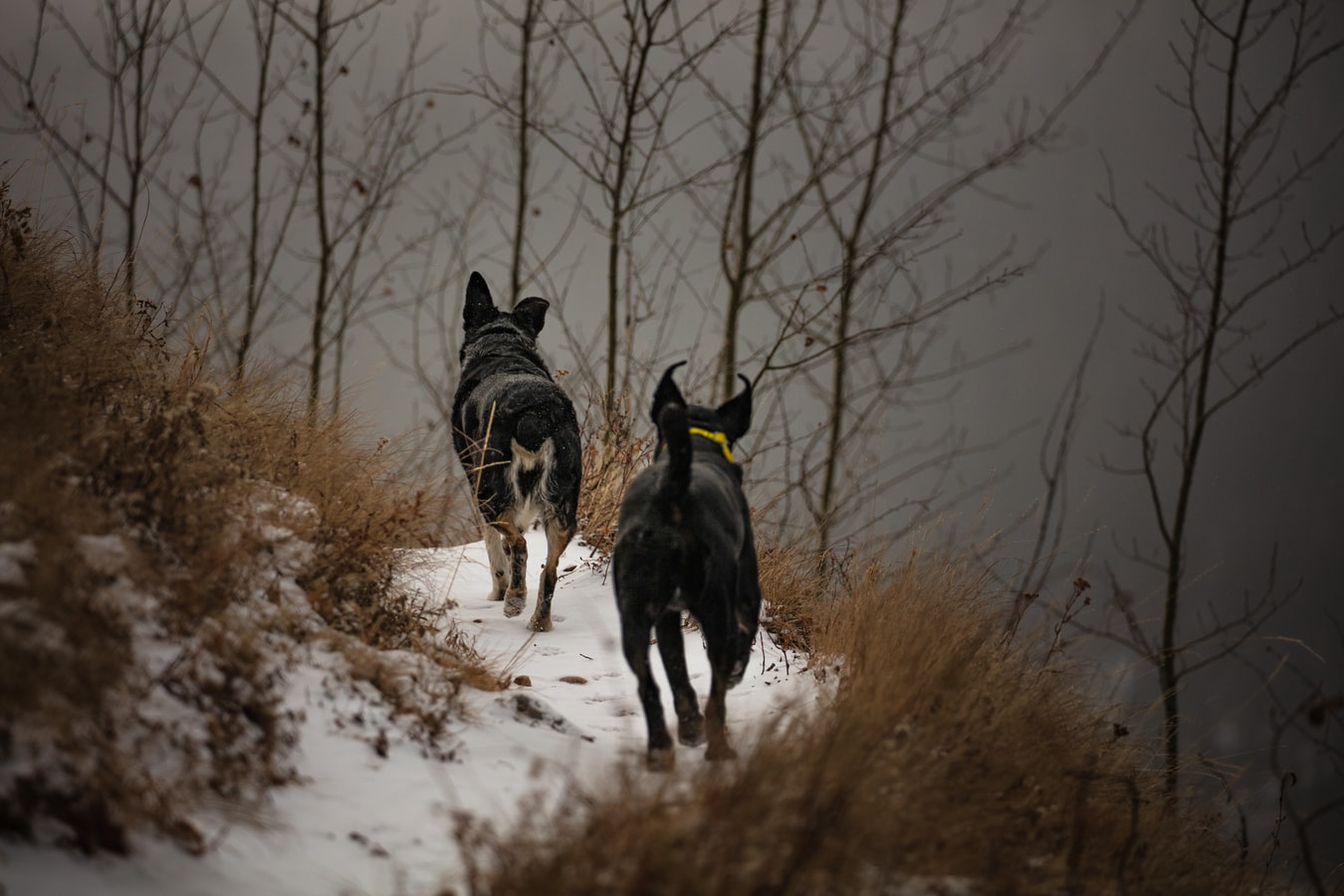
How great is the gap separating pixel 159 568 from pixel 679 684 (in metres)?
1.80

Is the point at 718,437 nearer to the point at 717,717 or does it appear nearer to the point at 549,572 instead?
the point at 717,717

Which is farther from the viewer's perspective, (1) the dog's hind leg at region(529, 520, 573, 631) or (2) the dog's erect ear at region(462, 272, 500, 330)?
(2) the dog's erect ear at region(462, 272, 500, 330)

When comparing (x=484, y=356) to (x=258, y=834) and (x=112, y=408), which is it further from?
(x=258, y=834)

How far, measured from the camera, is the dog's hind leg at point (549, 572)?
5.71 m

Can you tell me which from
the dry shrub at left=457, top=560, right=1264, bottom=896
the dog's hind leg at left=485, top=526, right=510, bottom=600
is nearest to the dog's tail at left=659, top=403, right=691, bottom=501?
the dry shrub at left=457, top=560, right=1264, bottom=896

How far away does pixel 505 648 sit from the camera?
5.35 meters

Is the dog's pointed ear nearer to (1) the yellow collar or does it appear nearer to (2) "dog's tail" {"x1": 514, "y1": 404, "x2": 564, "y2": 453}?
(1) the yellow collar

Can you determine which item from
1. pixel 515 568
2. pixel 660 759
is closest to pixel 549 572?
pixel 515 568

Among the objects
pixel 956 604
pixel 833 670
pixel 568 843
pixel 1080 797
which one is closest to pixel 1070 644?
pixel 956 604

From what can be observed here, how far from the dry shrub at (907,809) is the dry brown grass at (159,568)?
34.9 inches

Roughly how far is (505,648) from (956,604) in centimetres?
247

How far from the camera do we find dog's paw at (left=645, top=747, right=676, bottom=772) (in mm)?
3219

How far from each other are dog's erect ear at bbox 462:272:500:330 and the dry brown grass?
1559 mm

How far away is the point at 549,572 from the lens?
5.70m
